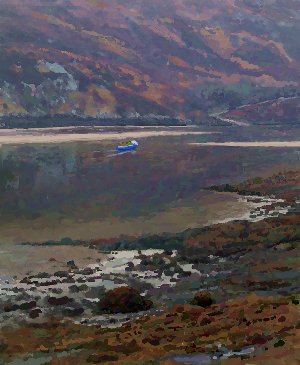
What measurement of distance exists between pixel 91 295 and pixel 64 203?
2879cm

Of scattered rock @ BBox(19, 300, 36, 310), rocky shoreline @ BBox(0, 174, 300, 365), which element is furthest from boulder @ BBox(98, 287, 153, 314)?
scattered rock @ BBox(19, 300, 36, 310)

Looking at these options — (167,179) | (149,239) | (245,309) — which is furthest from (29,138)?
(245,309)

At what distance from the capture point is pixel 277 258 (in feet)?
93.7

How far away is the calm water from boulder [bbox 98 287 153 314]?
51.5ft

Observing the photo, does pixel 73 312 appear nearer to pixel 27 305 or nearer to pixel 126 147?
pixel 27 305

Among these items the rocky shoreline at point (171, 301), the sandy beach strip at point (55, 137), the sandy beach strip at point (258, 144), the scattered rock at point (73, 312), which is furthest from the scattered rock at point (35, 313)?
the sandy beach strip at point (55, 137)

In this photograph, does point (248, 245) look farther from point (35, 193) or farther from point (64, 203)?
point (35, 193)

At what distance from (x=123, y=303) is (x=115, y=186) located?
40.7 meters

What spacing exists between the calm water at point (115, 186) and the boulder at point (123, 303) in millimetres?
15698

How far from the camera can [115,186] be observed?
6284 cm

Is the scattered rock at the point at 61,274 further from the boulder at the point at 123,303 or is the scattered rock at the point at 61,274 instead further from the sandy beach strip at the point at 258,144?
the sandy beach strip at the point at 258,144

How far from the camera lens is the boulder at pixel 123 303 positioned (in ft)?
72.8

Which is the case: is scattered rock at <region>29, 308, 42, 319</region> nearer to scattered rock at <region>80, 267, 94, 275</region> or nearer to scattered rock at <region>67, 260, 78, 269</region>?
scattered rock at <region>80, 267, 94, 275</region>

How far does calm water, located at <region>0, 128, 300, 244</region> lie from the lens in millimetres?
42531
